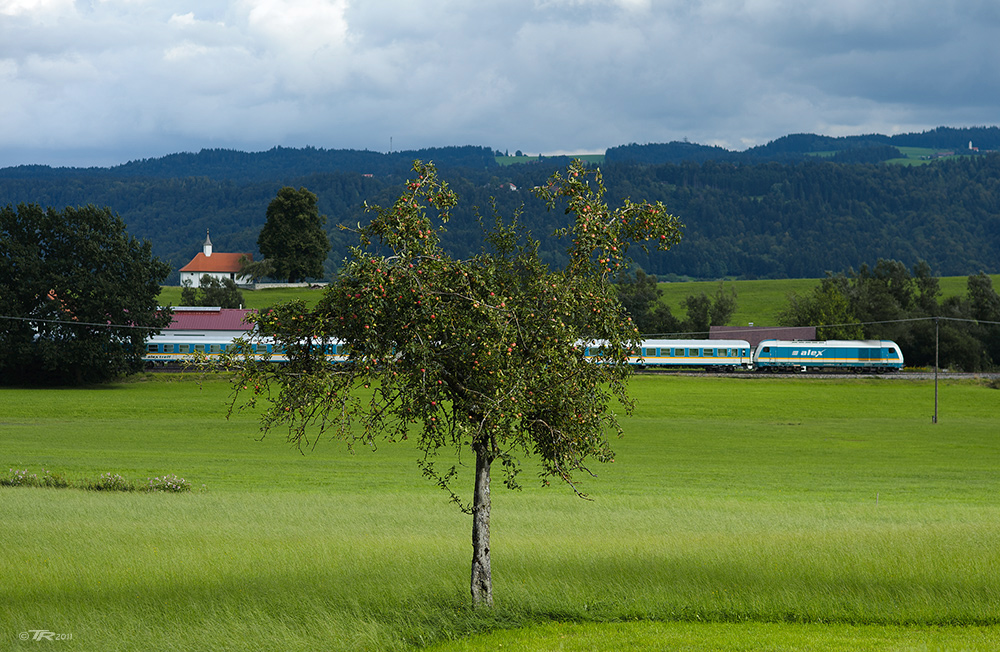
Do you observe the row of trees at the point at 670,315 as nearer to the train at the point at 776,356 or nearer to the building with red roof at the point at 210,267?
the train at the point at 776,356

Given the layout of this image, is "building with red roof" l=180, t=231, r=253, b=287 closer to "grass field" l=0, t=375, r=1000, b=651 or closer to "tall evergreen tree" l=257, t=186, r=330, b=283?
"tall evergreen tree" l=257, t=186, r=330, b=283

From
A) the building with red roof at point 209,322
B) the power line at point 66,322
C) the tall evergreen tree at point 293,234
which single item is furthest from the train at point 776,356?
the tall evergreen tree at point 293,234

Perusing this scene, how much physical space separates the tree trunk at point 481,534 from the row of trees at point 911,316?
74963mm

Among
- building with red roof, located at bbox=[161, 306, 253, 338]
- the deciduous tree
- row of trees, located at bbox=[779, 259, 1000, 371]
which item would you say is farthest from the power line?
row of trees, located at bbox=[779, 259, 1000, 371]

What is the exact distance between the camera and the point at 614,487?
27734 millimetres

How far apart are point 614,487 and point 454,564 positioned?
13.4 meters

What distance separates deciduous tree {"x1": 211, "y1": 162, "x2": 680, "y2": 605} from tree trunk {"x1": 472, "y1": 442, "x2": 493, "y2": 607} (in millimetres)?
20

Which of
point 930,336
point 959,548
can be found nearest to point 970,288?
point 930,336

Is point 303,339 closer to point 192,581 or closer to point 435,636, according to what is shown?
point 435,636

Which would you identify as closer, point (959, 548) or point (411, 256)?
point (411, 256)

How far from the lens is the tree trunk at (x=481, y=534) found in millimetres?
12055

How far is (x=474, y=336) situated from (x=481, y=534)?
10.4 ft

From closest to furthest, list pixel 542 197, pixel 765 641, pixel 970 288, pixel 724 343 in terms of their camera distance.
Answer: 1. pixel 765 641
2. pixel 542 197
3. pixel 724 343
4. pixel 970 288

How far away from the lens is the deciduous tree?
35.7 feet
